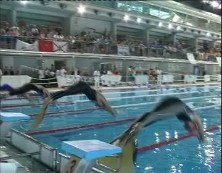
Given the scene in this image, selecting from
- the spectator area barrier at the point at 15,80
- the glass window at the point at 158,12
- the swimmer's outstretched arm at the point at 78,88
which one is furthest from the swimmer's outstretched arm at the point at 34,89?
the glass window at the point at 158,12

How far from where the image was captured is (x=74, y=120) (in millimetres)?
8594

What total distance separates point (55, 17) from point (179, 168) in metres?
15.4

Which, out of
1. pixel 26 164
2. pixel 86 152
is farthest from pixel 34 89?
pixel 86 152

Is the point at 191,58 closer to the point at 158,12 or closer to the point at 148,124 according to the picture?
the point at 158,12

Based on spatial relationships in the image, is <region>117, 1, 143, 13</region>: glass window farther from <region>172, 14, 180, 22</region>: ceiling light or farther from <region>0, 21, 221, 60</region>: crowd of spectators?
<region>172, 14, 180, 22</region>: ceiling light

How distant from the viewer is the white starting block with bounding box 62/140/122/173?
9.83 feet

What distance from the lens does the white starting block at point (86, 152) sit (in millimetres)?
2996

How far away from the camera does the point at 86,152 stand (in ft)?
9.70

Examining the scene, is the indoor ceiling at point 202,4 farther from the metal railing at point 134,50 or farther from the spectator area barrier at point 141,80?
the spectator area barrier at point 141,80

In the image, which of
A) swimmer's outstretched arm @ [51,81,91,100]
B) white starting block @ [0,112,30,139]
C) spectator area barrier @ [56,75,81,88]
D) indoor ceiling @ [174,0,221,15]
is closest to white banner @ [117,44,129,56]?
indoor ceiling @ [174,0,221,15]

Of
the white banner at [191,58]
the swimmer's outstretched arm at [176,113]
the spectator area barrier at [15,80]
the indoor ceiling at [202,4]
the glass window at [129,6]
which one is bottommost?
the swimmer's outstretched arm at [176,113]

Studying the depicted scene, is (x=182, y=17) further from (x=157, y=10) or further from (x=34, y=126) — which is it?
(x=34, y=126)

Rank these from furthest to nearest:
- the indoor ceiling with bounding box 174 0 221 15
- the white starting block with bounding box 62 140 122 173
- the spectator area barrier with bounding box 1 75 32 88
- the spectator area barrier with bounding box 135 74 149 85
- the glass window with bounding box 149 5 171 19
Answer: the indoor ceiling with bounding box 174 0 221 15
the glass window with bounding box 149 5 171 19
the spectator area barrier with bounding box 135 74 149 85
the spectator area barrier with bounding box 1 75 32 88
the white starting block with bounding box 62 140 122 173

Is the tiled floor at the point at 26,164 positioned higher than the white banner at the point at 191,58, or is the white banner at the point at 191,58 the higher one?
the white banner at the point at 191,58
